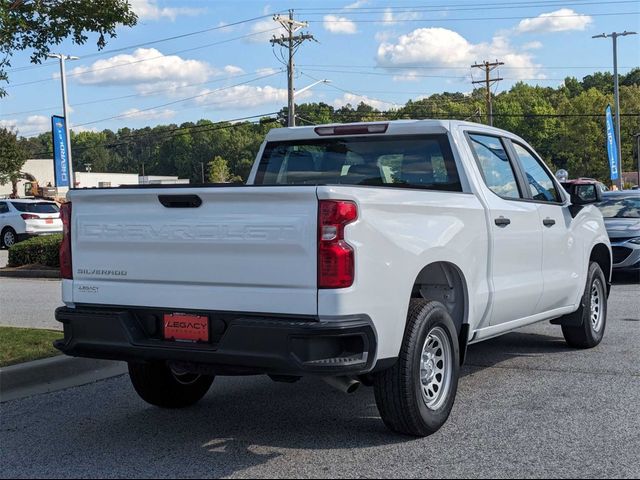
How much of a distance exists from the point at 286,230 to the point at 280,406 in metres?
2.03

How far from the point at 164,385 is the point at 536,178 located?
3632mm

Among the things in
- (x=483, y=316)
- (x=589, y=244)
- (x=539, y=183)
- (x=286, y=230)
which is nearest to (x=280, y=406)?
(x=483, y=316)

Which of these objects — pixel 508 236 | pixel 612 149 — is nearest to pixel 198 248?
pixel 508 236

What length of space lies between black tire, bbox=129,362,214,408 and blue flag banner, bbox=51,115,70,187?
81.6 ft

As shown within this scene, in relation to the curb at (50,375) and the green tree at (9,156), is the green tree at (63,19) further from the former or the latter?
the green tree at (9,156)

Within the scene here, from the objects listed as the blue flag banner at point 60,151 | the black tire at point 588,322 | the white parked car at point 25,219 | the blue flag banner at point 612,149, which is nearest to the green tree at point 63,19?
the black tire at point 588,322

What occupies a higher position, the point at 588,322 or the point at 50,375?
the point at 588,322

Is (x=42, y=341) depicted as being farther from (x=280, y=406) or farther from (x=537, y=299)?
(x=537, y=299)

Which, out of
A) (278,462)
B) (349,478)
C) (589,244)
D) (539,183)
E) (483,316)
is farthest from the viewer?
(589,244)

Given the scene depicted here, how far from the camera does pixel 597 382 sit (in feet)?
20.1

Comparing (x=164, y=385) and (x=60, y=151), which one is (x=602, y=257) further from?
(x=60, y=151)

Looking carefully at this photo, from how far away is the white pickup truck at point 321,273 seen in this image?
13.2 ft

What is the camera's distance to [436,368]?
493 centimetres

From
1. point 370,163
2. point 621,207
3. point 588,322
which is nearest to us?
point 370,163
